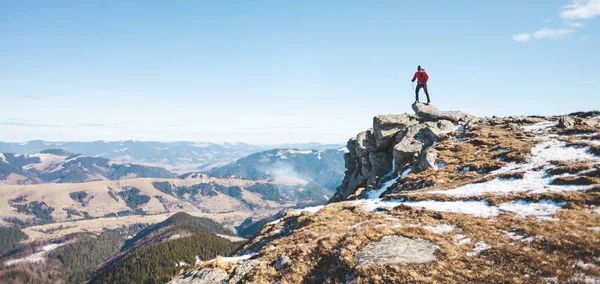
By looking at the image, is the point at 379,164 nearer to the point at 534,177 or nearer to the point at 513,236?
the point at 534,177

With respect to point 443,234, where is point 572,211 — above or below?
above

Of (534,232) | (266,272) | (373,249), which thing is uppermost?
(534,232)

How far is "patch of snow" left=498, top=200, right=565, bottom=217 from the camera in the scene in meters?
19.1

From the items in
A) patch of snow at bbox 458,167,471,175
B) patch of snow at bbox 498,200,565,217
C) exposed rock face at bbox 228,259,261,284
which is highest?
patch of snow at bbox 458,167,471,175

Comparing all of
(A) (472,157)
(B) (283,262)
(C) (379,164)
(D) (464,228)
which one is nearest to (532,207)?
(D) (464,228)

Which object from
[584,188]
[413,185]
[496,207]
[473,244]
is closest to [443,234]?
[473,244]

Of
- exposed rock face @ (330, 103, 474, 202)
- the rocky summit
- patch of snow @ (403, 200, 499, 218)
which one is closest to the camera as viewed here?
the rocky summit

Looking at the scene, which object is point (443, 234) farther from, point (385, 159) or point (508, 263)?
point (385, 159)

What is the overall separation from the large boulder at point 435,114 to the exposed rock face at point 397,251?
45234mm

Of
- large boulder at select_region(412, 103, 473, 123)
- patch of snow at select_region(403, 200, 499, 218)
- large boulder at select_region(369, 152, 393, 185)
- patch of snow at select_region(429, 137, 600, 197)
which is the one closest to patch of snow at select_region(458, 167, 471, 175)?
patch of snow at select_region(429, 137, 600, 197)

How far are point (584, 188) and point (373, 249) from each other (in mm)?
16782

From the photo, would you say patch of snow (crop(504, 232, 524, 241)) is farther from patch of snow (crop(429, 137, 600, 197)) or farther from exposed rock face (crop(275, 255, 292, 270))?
exposed rock face (crop(275, 255, 292, 270))

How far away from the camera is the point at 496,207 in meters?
21.9

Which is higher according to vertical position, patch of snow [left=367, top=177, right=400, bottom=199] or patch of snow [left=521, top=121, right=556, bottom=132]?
patch of snow [left=521, top=121, right=556, bottom=132]
